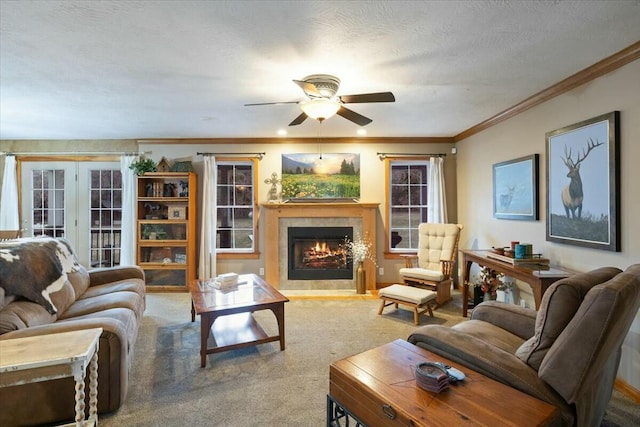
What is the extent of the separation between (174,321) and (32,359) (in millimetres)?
2386

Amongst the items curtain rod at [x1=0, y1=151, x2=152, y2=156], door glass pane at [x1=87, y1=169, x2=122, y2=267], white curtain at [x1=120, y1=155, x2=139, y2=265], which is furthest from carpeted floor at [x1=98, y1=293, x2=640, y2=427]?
curtain rod at [x1=0, y1=151, x2=152, y2=156]

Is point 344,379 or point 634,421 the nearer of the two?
point 344,379

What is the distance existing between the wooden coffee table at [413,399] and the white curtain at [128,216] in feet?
16.0

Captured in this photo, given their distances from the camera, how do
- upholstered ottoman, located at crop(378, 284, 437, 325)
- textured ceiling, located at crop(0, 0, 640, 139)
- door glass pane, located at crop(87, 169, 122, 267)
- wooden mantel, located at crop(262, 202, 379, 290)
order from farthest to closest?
door glass pane, located at crop(87, 169, 122, 267)
wooden mantel, located at crop(262, 202, 379, 290)
upholstered ottoman, located at crop(378, 284, 437, 325)
textured ceiling, located at crop(0, 0, 640, 139)

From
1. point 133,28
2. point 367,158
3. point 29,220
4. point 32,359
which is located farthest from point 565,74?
point 29,220

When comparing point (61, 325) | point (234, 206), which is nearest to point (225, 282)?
point (61, 325)

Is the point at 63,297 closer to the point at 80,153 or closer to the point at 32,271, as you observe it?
the point at 32,271

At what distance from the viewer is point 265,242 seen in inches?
213

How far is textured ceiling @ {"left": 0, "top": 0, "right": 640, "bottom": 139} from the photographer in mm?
1989

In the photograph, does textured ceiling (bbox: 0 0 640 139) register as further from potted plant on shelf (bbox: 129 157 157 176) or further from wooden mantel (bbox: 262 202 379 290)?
wooden mantel (bbox: 262 202 379 290)

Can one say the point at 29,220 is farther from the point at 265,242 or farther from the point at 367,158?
the point at 367,158

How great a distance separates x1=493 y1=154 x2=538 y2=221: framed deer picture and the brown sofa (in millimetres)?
4064

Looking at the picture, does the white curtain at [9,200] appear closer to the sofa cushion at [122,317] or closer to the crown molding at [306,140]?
the crown molding at [306,140]

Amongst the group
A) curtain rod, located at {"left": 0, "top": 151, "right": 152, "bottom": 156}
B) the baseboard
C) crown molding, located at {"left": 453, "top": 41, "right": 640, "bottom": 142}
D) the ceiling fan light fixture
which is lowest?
the baseboard
